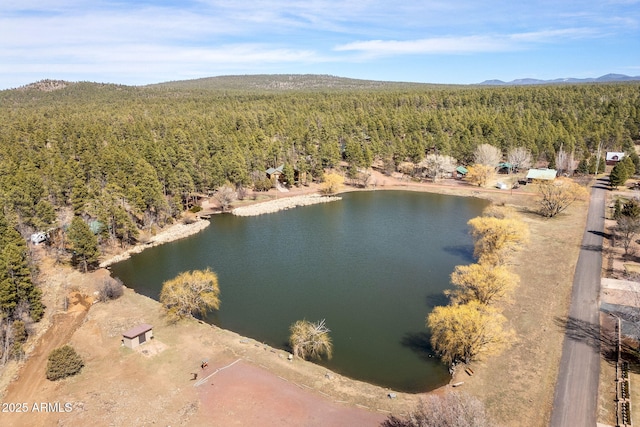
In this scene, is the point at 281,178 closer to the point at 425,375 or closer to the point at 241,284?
the point at 241,284

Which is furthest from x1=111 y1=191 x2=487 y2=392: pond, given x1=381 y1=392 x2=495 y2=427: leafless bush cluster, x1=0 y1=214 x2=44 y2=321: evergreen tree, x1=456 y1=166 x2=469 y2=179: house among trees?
x1=456 y1=166 x2=469 y2=179: house among trees

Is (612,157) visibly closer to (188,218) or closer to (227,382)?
(188,218)

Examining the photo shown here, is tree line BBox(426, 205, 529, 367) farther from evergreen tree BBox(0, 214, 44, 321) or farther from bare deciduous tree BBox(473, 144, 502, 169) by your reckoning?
bare deciduous tree BBox(473, 144, 502, 169)

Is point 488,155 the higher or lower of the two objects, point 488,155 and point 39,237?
the higher

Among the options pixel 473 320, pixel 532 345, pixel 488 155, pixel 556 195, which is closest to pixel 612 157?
→ pixel 488 155

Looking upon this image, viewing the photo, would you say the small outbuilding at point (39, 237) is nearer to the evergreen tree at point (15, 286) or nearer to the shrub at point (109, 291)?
the evergreen tree at point (15, 286)
